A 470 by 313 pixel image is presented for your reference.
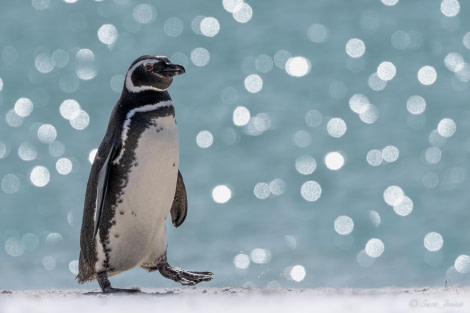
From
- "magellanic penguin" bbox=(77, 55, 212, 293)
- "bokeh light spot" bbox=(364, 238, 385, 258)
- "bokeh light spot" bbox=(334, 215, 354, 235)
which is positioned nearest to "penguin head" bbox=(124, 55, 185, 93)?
"magellanic penguin" bbox=(77, 55, 212, 293)

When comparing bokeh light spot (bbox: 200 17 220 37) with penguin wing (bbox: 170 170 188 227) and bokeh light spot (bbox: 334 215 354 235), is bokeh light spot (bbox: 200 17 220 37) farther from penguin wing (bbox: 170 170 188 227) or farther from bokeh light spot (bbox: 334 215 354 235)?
penguin wing (bbox: 170 170 188 227)

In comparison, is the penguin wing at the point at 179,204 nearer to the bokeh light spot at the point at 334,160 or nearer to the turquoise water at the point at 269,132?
the turquoise water at the point at 269,132

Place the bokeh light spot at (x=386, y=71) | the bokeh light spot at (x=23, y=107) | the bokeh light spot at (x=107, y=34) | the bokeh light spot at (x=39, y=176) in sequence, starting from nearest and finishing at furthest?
the bokeh light spot at (x=39, y=176) < the bokeh light spot at (x=23, y=107) < the bokeh light spot at (x=386, y=71) < the bokeh light spot at (x=107, y=34)

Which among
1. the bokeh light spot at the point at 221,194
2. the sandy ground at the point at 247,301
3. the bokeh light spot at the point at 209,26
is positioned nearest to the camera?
the sandy ground at the point at 247,301

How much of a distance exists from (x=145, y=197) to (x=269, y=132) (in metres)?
10.8

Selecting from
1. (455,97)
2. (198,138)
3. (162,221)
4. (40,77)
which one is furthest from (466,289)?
(40,77)

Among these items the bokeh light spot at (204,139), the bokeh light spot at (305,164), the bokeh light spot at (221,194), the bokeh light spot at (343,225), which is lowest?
the bokeh light spot at (343,225)

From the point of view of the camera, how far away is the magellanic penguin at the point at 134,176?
717cm

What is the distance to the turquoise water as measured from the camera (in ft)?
43.4

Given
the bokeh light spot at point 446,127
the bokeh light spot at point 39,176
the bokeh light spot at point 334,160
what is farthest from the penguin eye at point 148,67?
the bokeh light spot at point 446,127

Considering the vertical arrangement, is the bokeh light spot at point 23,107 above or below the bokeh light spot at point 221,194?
above

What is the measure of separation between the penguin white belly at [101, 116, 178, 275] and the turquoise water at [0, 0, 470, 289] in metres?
3.31

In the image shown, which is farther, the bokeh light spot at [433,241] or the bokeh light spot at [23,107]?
the bokeh light spot at [23,107]

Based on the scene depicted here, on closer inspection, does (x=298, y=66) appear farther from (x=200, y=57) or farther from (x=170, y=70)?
(x=170, y=70)
